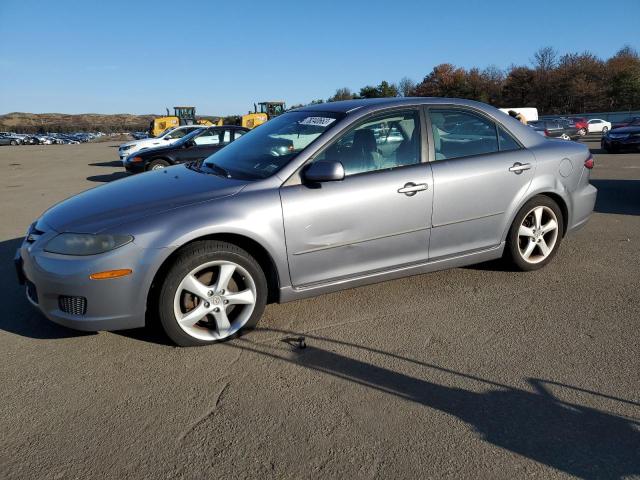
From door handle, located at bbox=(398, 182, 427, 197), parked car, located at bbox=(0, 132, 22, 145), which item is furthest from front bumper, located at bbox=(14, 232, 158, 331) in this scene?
parked car, located at bbox=(0, 132, 22, 145)

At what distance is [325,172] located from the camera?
344 centimetres

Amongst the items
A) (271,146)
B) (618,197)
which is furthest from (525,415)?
(618,197)

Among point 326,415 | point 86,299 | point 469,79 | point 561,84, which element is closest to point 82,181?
point 86,299

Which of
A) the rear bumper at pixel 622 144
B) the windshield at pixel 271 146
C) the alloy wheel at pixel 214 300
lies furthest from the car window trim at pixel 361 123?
the rear bumper at pixel 622 144

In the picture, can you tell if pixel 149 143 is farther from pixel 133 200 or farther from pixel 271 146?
pixel 133 200

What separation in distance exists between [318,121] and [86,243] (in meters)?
1.93

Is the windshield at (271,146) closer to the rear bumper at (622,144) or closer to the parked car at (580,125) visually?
the rear bumper at (622,144)

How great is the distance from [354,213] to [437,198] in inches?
29.3

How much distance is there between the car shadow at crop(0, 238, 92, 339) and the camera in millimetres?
3594

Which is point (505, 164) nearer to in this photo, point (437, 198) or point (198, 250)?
point (437, 198)

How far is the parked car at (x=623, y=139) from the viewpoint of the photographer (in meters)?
17.6

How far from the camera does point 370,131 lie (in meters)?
3.90

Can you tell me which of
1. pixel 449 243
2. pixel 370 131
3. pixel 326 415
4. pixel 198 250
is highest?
pixel 370 131

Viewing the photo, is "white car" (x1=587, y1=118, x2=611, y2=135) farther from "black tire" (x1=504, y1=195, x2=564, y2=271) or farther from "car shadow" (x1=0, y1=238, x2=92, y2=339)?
"car shadow" (x1=0, y1=238, x2=92, y2=339)
